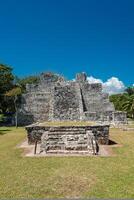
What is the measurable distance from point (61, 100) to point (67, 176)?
74.6ft

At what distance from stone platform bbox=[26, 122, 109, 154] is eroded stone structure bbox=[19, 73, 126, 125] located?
13.5 m

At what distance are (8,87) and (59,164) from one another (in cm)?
2765

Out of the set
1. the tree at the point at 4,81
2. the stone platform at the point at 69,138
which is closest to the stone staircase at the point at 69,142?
the stone platform at the point at 69,138

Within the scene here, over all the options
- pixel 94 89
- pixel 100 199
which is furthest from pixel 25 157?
pixel 94 89

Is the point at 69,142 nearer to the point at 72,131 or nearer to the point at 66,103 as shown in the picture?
the point at 72,131

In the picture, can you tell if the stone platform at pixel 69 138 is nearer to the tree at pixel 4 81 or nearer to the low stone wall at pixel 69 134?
the low stone wall at pixel 69 134

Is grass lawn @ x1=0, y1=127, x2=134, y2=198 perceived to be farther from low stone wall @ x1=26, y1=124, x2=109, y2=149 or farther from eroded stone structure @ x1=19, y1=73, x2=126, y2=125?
eroded stone structure @ x1=19, y1=73, x2=126, y2=125

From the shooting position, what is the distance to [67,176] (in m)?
7.73

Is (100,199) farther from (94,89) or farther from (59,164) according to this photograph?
(94,89)

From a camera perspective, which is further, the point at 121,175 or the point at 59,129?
the point at 59,129

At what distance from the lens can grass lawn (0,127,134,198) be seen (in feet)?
20.8

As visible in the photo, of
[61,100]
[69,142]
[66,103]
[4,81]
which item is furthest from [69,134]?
[4,81]

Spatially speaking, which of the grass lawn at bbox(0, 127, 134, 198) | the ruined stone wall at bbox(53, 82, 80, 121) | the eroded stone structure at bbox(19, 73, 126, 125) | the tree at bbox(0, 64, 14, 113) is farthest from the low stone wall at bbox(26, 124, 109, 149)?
the tree at bbox(0, 64, 14, 113)

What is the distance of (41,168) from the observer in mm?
8719
